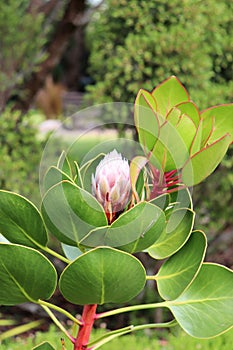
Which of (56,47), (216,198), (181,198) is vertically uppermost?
(181,198)

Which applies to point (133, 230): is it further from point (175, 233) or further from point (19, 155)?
point (19, 155)

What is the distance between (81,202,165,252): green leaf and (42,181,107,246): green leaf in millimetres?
15

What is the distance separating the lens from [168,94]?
93cm

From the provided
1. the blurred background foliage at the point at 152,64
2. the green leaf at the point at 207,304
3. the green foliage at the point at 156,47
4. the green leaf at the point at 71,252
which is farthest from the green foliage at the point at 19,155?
the green leaf at the point at 207,304

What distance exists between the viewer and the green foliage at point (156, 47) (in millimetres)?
3500

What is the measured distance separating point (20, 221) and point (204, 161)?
0.26 m

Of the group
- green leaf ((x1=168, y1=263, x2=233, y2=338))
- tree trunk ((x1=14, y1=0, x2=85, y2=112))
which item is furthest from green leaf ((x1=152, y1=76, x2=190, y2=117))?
tree trunk ((x1=14, y1=0, x2=85, y2=112))

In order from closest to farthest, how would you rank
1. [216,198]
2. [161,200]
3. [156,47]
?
[161,200]
[156,47]
[216,198]

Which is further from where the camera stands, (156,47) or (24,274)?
(156,47)

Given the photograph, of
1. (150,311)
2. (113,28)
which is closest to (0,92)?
(113,28)

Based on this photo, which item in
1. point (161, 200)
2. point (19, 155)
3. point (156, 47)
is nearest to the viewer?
point (161, 200)

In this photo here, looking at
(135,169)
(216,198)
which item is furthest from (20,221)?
(216,198)

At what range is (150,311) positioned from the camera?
12.4 ft

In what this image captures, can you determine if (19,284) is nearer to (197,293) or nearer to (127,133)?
(197,293)
